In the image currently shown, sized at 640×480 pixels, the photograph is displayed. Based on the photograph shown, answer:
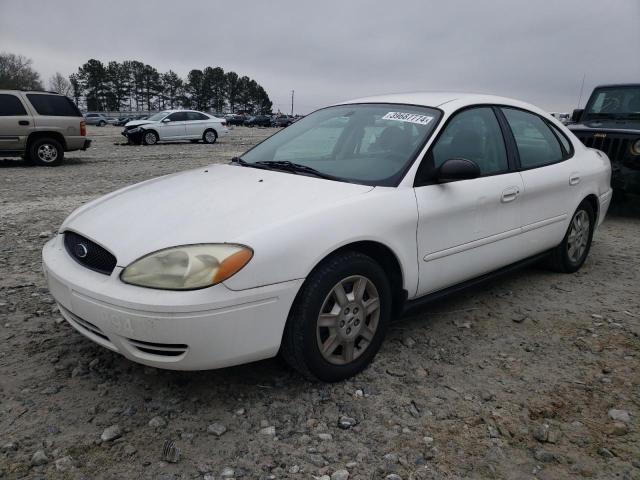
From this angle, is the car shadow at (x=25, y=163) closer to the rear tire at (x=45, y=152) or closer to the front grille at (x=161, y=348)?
the rear tire at (x=45, y=152)

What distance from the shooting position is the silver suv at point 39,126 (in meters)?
11.4

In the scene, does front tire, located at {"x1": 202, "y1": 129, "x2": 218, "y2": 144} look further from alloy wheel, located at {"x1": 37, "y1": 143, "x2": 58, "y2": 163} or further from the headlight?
the headlight

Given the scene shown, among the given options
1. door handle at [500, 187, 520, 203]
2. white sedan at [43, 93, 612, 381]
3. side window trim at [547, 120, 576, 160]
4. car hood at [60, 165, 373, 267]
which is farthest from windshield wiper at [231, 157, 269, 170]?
side window trim at [547, 120, 576, 160]

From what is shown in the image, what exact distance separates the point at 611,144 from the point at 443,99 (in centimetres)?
479

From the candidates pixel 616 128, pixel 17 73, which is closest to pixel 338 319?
pixel 616 128

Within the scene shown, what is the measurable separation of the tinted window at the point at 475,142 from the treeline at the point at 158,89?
3551 inches

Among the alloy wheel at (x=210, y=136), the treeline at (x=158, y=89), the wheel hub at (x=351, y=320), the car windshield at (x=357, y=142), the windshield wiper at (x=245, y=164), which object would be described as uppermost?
the treeline at (x=158, y=89)

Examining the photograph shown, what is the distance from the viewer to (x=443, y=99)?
11.4ft

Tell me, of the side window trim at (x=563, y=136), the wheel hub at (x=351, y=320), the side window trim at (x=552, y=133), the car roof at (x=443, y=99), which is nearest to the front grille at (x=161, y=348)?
the wheel hub at (x=351, y=320)

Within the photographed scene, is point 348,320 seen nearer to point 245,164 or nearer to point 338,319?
point 338,319

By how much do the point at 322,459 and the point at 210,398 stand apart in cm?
70

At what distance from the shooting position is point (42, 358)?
2910 millimetres

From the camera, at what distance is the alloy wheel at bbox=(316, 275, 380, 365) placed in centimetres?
258

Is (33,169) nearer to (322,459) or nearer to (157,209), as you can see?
(157,209)
